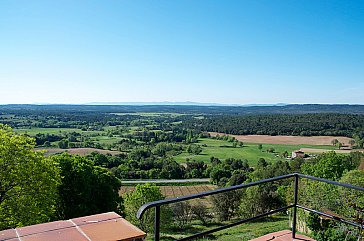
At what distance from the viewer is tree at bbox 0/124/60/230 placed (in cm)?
886

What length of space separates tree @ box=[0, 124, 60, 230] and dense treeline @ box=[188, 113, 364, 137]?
163 ft

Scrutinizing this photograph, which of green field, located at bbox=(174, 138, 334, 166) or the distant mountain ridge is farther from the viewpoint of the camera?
the distant mountain ridge

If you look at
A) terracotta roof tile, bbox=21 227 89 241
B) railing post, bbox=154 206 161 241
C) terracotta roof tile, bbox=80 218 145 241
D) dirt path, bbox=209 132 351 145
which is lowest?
dirt path, bbox=209 132 351 145

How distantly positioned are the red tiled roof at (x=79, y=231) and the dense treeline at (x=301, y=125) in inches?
2109

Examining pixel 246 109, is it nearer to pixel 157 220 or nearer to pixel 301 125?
pixel 301 125

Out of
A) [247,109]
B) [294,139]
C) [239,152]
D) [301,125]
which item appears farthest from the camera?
[247,109]

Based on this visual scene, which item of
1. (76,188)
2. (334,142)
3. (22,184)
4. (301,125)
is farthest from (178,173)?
(22,184)

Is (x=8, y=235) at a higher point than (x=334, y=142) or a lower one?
higher

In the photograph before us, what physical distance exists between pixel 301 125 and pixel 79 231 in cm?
6334

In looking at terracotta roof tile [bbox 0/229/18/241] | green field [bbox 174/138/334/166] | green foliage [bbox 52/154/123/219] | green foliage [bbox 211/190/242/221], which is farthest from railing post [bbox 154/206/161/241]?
green field [bbox 174/138/334/166]

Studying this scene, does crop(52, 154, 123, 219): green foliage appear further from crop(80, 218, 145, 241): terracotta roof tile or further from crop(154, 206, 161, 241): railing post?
crop(154, 206, 161, 241): railing post

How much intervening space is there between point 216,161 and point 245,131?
20.7m

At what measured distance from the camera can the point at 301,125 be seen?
60.2 m

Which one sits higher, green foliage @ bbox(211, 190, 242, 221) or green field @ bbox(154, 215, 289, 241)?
green field @ bbox(154, 215, 289, 241)
